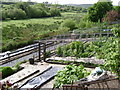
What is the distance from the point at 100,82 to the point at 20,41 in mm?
14844

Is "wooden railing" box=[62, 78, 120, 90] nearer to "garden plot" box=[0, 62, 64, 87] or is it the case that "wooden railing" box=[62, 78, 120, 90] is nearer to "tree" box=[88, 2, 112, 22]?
"garden plot" box=[0, 62, 64, 87]

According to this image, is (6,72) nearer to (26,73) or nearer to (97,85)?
(26,73)

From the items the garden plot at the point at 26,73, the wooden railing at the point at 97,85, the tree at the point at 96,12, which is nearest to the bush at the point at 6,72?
the garden plot at the point at 26,73

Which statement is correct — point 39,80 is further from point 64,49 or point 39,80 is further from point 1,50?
point 1,50

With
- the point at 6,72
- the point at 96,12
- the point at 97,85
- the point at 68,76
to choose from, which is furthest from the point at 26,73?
the point at 96,12

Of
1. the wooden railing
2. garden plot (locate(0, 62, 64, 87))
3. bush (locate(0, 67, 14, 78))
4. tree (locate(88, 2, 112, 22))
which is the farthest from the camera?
tree (locate(88, 2, 112, 22))

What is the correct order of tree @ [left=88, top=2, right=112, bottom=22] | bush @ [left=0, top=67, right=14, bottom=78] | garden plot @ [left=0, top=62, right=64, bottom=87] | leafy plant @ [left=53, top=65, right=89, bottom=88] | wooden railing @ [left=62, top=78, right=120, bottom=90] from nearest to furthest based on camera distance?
wooden railing @ [left=62, top=78, right=120, bottom=90]
leafy plant @ [left=53, top=65, right=89, bottom=88]
garden plot @ [left=0, top=62, right=64, bottom=87]
bush @ [left=0, top=67, right=14, bottom=78]
tree @ [left=88, top=2, right=112, bottom=22]

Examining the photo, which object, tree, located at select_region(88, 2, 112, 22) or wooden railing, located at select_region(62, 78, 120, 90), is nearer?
wooden railing, located at select_region(62, 78, 120, 90)

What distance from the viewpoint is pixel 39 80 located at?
856cm

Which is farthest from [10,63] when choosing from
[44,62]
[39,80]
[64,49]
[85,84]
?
[85,84]

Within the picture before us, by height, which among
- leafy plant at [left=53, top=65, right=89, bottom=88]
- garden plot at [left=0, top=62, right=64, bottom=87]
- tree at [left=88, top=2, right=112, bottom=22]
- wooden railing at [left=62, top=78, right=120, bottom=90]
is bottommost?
garden plot at [left=0, top=62, right=64, bottom=87]

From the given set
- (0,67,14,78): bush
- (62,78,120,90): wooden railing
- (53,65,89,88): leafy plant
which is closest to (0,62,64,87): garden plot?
(0,67,14,78): bush

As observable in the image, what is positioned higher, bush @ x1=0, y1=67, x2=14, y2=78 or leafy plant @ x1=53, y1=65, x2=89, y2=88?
leafy plant @ x1=53, y1=65, x2=89, y2=88

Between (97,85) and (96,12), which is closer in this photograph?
(97,85)
